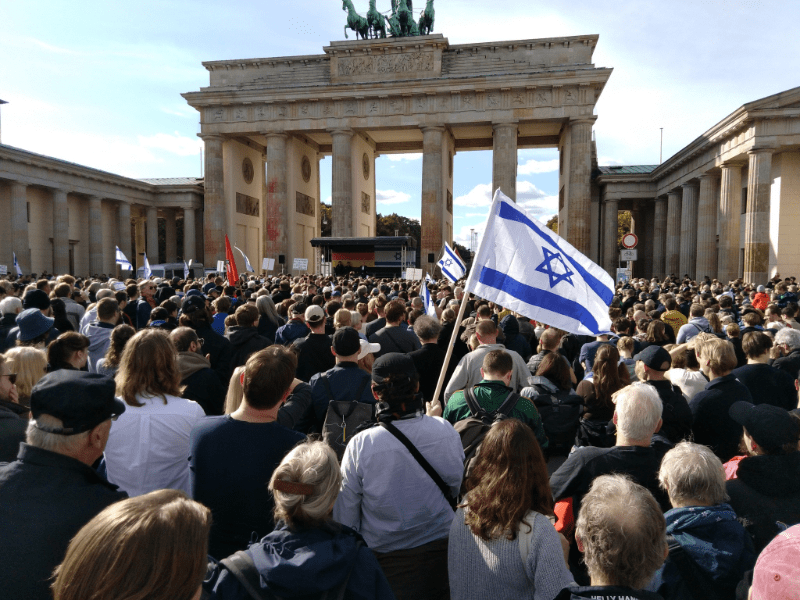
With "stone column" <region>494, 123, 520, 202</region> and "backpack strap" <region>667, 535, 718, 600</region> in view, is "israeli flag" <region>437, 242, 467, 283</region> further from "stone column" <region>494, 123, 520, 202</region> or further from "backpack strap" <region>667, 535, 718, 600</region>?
"stone column" <region>494, 123, 520, 202</region>

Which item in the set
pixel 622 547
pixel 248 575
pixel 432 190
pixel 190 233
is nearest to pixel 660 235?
pixel 432 190

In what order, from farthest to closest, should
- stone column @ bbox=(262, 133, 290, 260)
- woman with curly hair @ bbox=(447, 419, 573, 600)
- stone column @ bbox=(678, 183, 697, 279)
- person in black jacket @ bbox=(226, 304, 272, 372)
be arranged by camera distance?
stone column @ bbox=(262, 133, 290, 260)
stone column @ bbox=(678, 183, 697, 279)
person in black jacket @ bbox=(226, 304, 272, 372)
woman with curly hair @ bbox=(447, 419, 573, 600)

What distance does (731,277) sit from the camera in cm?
2992

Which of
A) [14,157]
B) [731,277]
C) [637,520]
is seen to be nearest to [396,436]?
[637,520]

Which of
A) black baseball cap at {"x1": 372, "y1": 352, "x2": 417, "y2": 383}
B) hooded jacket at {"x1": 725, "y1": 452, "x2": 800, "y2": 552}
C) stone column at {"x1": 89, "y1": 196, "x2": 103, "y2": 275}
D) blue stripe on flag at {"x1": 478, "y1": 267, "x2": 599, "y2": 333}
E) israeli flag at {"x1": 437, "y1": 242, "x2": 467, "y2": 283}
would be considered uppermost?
stone column at {"x1": 89, "y1": 196, "x2": 103, "y2": 275}

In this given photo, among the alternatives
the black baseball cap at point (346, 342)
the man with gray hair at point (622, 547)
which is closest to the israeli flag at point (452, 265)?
the black baseball cap at point (346, 342)

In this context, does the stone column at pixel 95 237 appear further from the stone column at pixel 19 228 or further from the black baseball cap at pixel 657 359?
the black baseball cap at pixel 657 359

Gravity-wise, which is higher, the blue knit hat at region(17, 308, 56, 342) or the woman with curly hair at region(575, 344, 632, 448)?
the blue knit hat at region(17, 308, 56, 342)

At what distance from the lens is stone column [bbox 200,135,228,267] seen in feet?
150

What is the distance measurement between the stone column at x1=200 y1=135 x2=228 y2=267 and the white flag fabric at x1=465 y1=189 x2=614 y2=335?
4336cm

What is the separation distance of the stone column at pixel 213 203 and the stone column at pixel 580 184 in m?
27.5

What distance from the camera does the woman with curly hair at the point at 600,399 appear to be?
15.0 ft

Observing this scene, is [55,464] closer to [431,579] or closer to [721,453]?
[431,579]

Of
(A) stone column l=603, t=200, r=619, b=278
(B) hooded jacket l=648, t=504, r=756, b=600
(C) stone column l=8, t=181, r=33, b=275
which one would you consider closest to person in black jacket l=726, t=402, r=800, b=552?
(B) hooded jacket l=648, t=504, r=756, b=600
